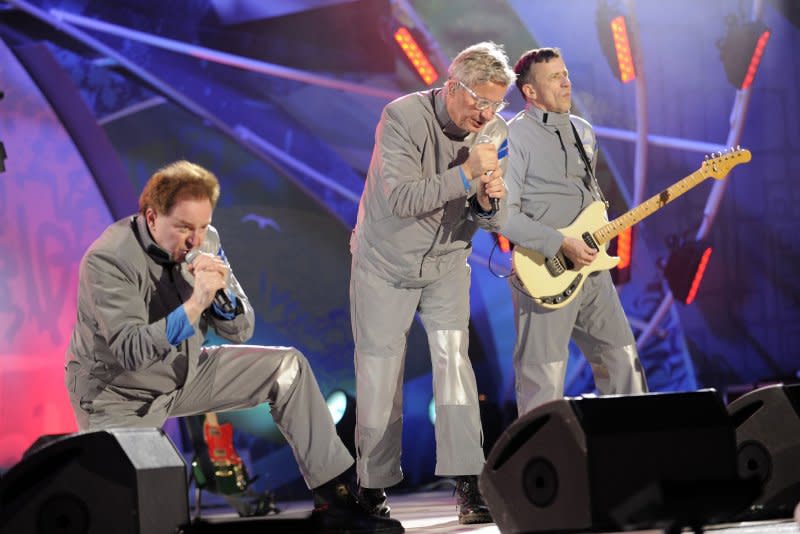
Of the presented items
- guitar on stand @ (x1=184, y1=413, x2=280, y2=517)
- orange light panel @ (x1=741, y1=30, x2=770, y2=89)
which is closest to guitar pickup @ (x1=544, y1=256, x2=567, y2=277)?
guitar on stand @ (x1=184, y1=413, x2=280, y2=517)

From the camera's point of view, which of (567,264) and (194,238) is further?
(567,264)

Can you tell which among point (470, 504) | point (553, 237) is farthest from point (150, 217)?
point (553, 237)

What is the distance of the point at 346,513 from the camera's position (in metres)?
3.59

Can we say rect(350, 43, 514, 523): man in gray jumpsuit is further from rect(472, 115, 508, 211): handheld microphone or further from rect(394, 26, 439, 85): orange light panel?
rect(394, 26, 439, 85): orange light panel

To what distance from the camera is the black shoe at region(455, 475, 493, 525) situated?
3980mm

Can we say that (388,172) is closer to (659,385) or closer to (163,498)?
(163,498)

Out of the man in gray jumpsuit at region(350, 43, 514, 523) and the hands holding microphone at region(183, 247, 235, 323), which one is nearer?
the hands holding microphone at region(183, 247, 235, 323)

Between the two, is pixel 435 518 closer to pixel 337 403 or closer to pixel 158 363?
pixel 158 363

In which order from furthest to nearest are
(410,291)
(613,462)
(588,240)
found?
(588,240)
(410,291)
(613,462)

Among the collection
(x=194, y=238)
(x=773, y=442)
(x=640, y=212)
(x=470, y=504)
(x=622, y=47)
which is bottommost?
(x=470, y=504)

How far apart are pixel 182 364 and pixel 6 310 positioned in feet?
10.0

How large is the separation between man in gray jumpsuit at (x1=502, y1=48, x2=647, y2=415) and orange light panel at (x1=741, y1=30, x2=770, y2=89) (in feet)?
11.1

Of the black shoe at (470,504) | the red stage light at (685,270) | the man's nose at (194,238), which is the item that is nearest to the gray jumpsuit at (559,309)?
the black shoe at (470,504)

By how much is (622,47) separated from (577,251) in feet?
11.3
